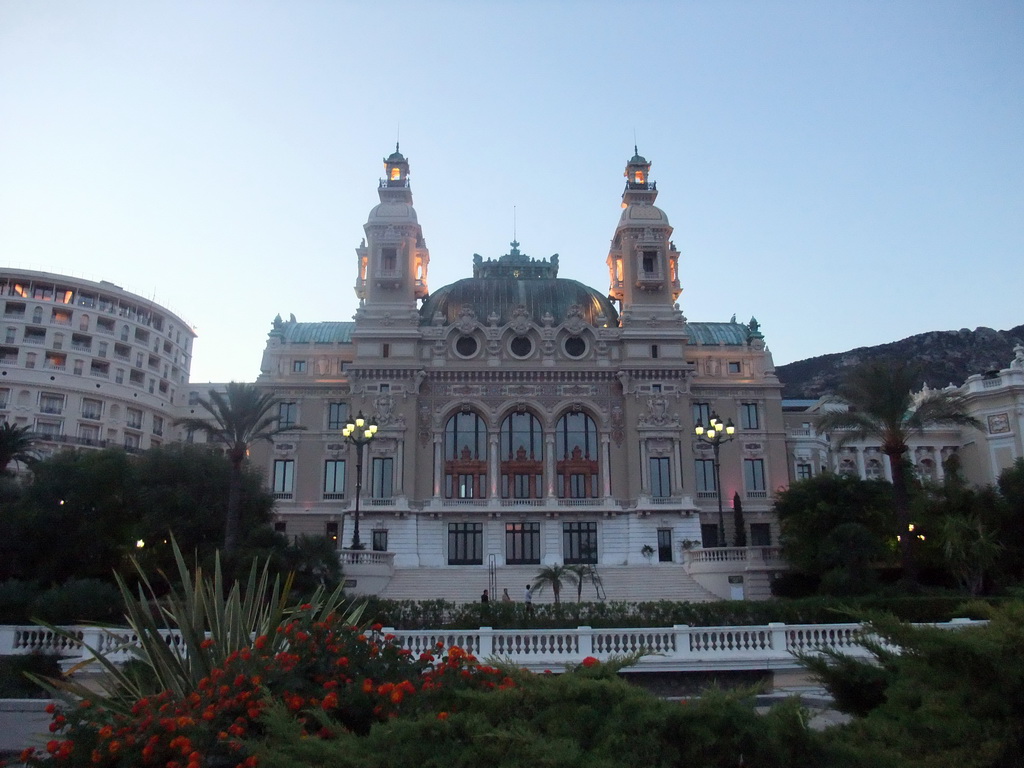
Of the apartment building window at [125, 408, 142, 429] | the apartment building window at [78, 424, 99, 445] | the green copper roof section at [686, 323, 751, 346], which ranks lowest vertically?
the apartment building window at [78, 424, 99, 445]

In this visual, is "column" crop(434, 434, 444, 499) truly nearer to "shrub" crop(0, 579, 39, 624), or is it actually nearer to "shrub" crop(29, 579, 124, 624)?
"shrub" crop(29, 579, 124, 624)

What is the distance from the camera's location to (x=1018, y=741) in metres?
6.54

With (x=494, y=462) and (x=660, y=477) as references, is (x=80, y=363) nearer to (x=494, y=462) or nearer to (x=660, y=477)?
(x=494, y=462)

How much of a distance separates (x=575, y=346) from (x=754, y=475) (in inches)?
597

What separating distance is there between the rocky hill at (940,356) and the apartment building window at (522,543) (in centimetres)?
9291

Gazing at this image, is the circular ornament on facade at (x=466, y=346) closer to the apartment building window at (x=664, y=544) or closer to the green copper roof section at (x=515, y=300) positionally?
the green copper roof section at (x=515, y=300)

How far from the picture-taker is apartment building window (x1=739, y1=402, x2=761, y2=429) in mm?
59219

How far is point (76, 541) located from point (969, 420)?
37406 millimetres

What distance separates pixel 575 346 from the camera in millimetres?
58781

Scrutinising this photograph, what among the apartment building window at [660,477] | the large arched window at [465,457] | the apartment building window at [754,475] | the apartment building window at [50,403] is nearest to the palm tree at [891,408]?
the apartment building window at [660,477]

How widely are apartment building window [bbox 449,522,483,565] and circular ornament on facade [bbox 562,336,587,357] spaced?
1338 cm

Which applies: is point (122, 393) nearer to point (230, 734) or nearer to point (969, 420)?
point (969, 420)

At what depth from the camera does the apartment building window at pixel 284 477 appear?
186 ft

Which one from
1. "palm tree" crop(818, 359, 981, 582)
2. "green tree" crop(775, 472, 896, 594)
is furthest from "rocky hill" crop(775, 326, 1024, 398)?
"palm tree" crop(818, 359, 981, 582)
